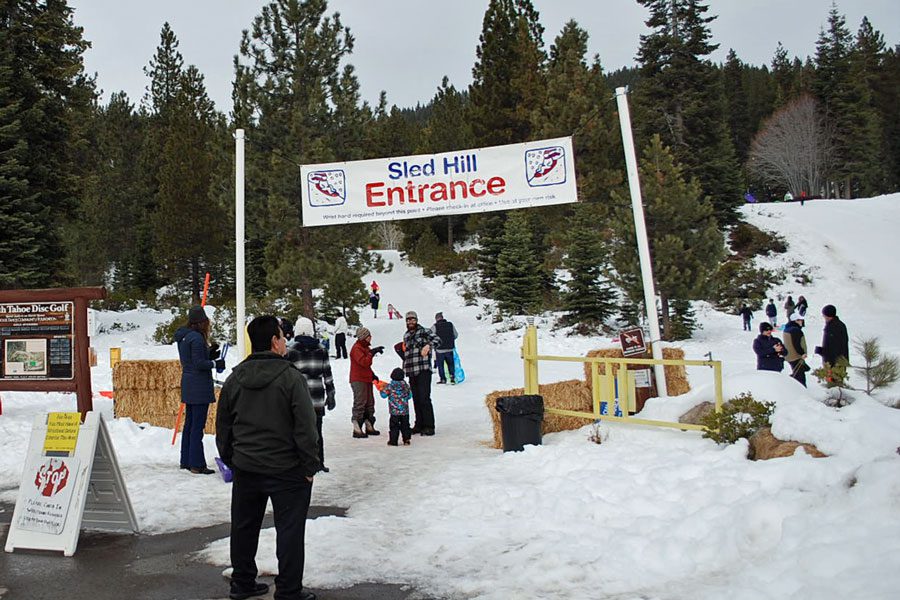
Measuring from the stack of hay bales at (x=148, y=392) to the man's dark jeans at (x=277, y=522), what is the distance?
22.8 ft

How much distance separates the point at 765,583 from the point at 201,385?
19.5 feet

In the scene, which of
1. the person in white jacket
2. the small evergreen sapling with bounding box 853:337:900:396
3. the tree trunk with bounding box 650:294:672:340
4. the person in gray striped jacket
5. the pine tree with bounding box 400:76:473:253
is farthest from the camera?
the pine tree with bounding box 400:76:473:253

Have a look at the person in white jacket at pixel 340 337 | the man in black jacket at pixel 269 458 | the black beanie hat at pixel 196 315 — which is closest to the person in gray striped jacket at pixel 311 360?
the black beanie hat at pixel 196 315

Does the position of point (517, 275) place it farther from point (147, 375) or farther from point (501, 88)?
point (147, 375)

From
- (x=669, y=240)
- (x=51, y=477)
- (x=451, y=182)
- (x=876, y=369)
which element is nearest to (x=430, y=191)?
(x=451, y=182)

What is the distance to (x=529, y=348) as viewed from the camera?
9.22 m

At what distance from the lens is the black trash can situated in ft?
27.9

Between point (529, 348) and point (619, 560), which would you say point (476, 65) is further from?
point (619, 560)

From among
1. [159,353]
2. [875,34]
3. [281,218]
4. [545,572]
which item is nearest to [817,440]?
[545,572]

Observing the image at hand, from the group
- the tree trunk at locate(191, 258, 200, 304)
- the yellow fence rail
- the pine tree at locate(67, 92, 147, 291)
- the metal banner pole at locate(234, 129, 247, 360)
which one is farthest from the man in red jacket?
the pine tree at locate(67, 92, 147, 291)

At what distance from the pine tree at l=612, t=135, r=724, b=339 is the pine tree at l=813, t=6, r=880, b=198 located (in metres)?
41.9

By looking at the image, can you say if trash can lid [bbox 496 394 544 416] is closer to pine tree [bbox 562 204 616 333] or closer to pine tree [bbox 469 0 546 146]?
pine tree [bbox 562 204 616 333]

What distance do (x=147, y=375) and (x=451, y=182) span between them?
547cm

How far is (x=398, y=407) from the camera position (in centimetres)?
1003
